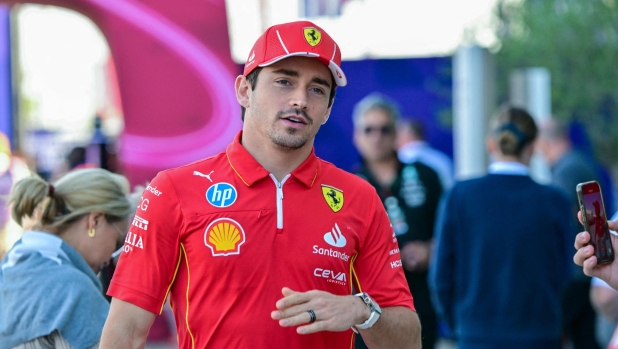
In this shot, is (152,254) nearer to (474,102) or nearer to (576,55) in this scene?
(474,102)

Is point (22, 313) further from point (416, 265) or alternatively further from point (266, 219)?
point (416, 265)

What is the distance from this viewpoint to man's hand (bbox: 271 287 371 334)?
92.2 inches

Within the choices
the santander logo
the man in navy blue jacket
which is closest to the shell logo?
the santander logo

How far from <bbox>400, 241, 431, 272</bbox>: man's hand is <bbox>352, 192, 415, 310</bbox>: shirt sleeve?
3054mm

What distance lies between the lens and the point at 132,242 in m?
2.62

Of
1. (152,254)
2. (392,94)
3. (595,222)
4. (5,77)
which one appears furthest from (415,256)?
(5,77)

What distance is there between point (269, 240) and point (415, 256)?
338 cm

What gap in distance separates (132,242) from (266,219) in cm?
40

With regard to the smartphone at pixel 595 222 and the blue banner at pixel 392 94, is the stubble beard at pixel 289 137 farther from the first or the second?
the blue banner at pixel 392 94

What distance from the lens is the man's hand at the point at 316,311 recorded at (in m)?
2.34

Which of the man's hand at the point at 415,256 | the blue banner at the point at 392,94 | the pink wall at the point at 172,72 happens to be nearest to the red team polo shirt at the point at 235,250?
the man's hand at the point at 415,256

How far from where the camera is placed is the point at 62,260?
323cm

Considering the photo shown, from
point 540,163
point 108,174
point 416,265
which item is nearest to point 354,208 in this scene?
point 108,174

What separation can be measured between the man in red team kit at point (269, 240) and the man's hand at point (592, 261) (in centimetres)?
60
